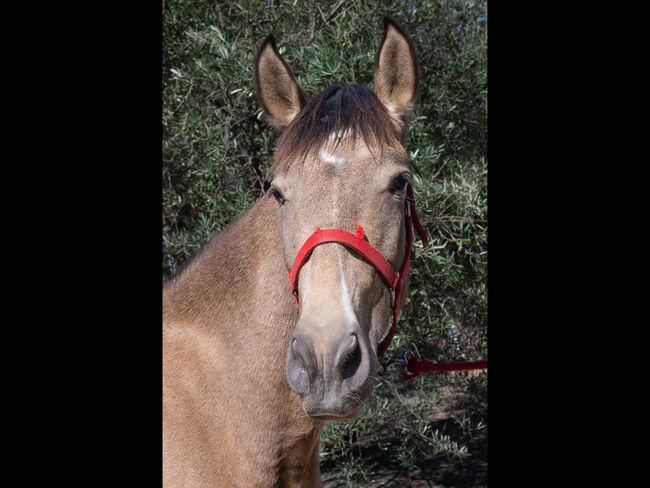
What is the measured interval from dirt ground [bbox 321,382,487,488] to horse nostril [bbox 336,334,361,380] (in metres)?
3.96

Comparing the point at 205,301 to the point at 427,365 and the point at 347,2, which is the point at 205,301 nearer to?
the point at 427,365

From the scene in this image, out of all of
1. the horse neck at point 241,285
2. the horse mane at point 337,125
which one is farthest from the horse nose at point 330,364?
the horse mane at point 337,125

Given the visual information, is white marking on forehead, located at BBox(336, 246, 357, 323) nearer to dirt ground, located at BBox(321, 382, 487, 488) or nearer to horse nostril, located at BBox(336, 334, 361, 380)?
horse nostril, located at BBox(336, 334, 361, 380)

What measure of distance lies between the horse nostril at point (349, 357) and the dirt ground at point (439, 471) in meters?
3.96

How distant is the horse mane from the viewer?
2047 millimetres

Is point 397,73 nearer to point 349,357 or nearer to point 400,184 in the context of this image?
point 400,184

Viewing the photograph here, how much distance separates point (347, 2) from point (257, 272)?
→ 10.6 feet

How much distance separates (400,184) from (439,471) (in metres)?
4.91

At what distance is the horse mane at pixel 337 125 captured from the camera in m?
2.05

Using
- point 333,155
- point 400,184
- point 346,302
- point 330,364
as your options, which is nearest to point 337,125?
point 333,155

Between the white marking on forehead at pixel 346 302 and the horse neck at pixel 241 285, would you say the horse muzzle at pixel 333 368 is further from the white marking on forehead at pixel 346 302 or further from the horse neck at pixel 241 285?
the horse neck at pixel 241 285

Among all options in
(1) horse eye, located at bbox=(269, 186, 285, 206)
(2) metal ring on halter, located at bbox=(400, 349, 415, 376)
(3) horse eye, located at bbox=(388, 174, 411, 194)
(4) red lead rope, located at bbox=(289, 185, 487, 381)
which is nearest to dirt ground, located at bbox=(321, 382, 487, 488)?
(2) metal ring on halter, located at bbox=(400, 349, 415, 376)

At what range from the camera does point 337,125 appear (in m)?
2.06

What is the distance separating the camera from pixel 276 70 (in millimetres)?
2389
